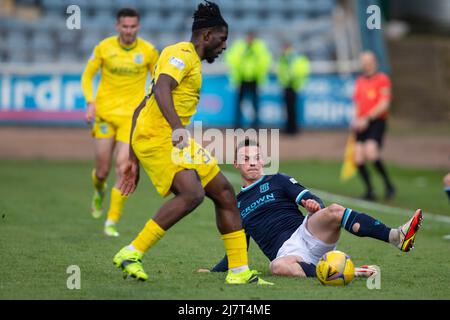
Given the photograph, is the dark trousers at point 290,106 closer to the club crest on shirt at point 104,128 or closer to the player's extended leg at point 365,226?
the club crest on shirt at point 104,128

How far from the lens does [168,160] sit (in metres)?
7.70

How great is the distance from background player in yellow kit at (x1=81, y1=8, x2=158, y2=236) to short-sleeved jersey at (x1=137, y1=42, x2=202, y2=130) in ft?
12.7

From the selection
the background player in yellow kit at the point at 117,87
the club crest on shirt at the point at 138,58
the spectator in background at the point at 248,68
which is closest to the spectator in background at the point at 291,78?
the spectator in background at the point at 248,68

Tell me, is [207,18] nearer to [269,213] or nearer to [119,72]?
→ [269,213]

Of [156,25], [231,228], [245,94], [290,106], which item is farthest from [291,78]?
[231,228]

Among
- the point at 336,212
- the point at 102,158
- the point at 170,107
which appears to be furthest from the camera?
the point at 102,158

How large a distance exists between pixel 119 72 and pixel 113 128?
688mm

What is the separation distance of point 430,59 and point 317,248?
79.2 feet

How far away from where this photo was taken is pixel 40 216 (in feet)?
42.3

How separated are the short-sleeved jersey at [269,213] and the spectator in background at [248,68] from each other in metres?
15.7

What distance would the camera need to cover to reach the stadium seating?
2605cm

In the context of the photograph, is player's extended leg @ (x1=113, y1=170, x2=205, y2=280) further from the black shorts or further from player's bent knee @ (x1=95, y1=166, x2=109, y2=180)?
the black shorts

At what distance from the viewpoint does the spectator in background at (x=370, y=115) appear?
16519 millimetres

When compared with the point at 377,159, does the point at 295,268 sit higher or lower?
higher
